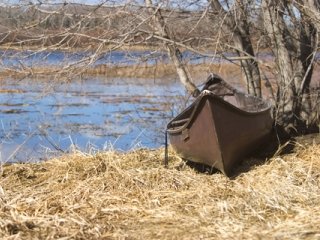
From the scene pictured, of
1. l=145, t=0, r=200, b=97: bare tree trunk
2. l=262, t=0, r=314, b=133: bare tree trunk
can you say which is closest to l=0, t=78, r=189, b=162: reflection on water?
l=145, t=0, r=200, b=97: bare tree trunk

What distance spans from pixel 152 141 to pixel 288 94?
345 centimetres

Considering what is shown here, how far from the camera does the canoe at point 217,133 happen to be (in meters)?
7.00

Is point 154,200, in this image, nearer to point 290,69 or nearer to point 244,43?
point 290,69

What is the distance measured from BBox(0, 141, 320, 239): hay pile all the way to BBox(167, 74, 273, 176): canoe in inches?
8.4

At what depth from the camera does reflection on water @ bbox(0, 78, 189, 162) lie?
11000 mm

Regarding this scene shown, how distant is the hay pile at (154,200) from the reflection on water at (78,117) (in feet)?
5.05

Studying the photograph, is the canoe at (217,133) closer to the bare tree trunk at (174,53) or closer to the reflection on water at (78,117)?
the reflection on water at (78,117)

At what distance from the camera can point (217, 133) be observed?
7035 millimetres

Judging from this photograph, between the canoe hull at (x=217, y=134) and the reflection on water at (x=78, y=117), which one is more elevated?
the canoe hull at (x=217, y=134)

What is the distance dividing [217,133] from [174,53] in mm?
3399

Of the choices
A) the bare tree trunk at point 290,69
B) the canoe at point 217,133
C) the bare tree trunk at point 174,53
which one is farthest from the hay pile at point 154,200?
the bare tree trunk at point 174,53

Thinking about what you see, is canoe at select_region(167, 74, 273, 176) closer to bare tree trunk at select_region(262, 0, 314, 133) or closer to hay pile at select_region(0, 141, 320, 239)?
hay pile at select_region(0, 141, 320, 239)

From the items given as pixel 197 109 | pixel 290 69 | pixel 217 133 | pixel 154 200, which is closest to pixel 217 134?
pixel 217 133

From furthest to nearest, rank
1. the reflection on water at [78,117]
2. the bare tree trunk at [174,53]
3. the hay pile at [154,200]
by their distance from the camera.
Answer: the reflection on water at [78,117], the bare tree trunk at [174,53], the hay pile at [154,200]
